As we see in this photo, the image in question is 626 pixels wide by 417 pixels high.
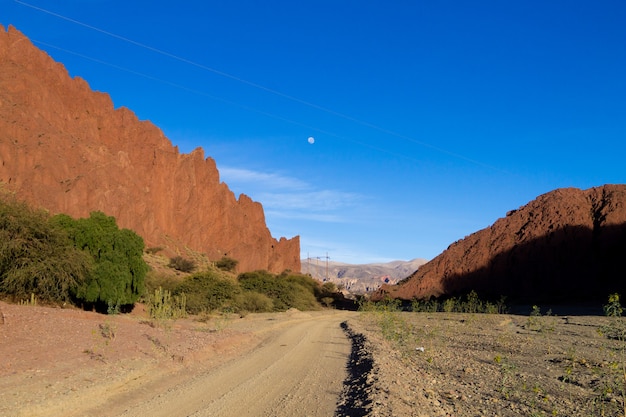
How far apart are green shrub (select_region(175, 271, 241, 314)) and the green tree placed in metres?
8.15

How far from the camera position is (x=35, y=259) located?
2584 cm

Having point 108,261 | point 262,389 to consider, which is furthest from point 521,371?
point 108,261

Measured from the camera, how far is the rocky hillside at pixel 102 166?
6569cm

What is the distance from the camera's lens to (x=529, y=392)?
10.2m

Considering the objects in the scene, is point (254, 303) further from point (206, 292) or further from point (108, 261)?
point (108, 261)

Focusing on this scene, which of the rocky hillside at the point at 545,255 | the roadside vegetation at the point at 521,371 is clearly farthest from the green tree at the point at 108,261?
the rocky hillside at the point at 545,255

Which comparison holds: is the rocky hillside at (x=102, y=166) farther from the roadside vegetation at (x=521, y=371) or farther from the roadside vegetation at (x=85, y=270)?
the roadside vegetation at (x=521, y=371)

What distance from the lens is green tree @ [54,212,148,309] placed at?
30969 millimetres

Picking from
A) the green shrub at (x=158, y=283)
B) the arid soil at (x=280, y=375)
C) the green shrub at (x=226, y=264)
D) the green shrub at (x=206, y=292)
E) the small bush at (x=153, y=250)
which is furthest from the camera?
the green shrub at (x=226, y=264)

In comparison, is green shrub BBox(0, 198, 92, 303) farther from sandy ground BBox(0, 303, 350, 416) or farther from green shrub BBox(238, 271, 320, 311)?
green shrub BBox(238, 271, 320, 311)

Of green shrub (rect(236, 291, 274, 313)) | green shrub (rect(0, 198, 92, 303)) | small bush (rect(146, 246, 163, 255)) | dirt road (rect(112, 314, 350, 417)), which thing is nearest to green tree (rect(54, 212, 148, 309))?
green shrub (rect(0, 198, 92, 303))

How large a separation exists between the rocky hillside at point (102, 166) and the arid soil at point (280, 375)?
50.9 m

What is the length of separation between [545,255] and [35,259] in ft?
217

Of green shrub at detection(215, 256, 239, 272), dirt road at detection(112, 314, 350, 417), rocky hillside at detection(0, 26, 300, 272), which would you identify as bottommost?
dirt road at detection(112, 314, 350, 417)
